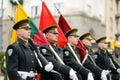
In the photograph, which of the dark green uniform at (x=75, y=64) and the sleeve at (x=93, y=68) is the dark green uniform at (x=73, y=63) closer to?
the dark green uniform at (x=75, y=64)

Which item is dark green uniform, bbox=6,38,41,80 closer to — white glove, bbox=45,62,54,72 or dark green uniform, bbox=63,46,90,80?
white glove, bbox=45,62,54,72

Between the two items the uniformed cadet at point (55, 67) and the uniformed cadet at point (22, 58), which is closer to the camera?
the uniformed cadet at point (22, 58)

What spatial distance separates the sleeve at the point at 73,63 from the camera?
6969 millimetres

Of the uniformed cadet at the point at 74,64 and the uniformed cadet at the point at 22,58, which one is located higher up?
the uniformed cadet at the point at 22,58

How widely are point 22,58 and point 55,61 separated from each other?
2.56ft

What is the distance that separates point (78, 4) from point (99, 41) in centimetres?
2752

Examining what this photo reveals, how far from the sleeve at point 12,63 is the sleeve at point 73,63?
1.67 m

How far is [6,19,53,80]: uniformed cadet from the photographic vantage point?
5483 millimetres

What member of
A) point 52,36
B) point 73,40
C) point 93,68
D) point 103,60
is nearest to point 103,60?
point 103,60

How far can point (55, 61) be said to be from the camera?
628cm

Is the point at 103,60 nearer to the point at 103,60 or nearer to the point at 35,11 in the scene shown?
the point at 103,60

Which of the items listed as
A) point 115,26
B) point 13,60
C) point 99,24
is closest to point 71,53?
point 13,60

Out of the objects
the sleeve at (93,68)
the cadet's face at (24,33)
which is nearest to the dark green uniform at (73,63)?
the sleeve at (93,68)

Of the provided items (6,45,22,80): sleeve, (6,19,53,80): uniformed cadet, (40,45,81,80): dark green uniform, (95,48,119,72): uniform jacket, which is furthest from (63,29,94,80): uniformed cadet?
(6,45,22,80): sleeve
